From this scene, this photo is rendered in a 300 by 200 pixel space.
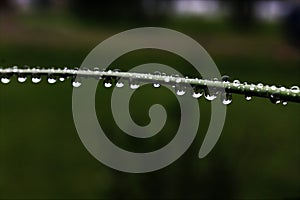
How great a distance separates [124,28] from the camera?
16.8ft

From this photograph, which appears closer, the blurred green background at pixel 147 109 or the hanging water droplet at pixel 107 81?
the hanging water droplet at pixel 107 81

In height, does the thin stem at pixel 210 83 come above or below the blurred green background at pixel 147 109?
below

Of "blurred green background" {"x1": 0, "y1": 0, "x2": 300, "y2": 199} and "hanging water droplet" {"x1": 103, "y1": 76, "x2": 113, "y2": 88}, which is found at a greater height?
"blurred green background" {"x1": 0, "y1": 0, "x2": 300, "y2": 199}

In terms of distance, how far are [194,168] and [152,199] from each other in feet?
0.98

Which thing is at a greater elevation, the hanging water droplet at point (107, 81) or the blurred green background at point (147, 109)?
the blurred green background at point (147, 109)

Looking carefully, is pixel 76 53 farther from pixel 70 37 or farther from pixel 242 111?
pixel 242 111

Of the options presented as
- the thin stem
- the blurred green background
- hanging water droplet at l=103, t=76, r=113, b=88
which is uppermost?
the blurred green background

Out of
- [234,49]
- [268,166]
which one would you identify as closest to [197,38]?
[234,49]

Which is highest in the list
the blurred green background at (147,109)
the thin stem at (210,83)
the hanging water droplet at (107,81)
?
the blurred green background at (147,109)

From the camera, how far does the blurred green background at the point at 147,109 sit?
128 centimetres

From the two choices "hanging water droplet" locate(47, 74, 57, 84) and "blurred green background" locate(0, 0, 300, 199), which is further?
"blurred green background" locate(0, 0, 300, 199)

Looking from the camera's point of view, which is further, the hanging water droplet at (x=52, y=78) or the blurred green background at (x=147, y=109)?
the blurred green background at (x=147, y=109)

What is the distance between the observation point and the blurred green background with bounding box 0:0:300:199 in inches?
50.3

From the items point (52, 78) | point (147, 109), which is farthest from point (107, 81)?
point (147, 109)
